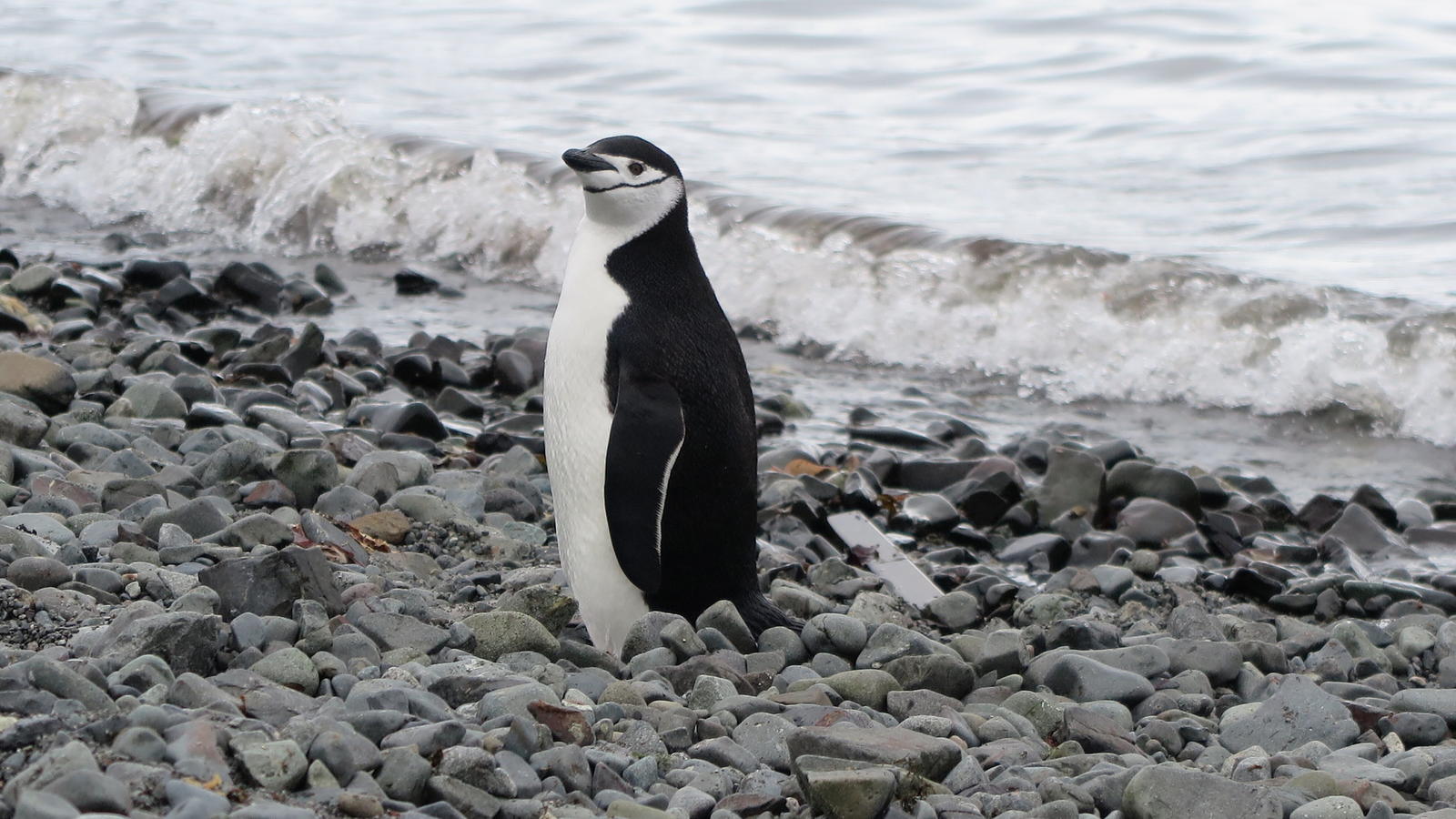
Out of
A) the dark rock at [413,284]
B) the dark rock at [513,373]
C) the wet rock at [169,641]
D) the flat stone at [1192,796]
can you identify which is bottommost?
the dark rock at [413,284]

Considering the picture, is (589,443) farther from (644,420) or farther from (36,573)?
(36,573)

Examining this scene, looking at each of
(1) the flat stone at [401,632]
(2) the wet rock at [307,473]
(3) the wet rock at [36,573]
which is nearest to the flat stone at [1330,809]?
(1) the flat stone at [401,632]

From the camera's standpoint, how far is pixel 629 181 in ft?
12.7

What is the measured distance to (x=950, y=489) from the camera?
582 centimetres

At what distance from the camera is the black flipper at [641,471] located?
3.67 meters

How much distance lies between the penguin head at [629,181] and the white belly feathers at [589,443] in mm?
75

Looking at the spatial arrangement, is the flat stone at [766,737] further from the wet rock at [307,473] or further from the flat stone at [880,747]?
the wet rock at [307,473]

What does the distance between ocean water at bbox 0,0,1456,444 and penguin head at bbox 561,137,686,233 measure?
468 cm

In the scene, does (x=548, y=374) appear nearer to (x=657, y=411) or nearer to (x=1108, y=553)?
(x=657, y=411)

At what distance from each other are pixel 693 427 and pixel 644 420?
0.42 feet

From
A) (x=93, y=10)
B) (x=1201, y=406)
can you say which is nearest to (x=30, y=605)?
(x=1201, y=406)

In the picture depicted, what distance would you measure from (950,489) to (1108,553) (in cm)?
70

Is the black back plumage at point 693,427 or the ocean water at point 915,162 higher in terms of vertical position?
the black back plumage at point 693,427

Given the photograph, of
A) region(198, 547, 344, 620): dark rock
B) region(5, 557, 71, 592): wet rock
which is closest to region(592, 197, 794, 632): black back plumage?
region(198, 547, 344, 620): dark rock
